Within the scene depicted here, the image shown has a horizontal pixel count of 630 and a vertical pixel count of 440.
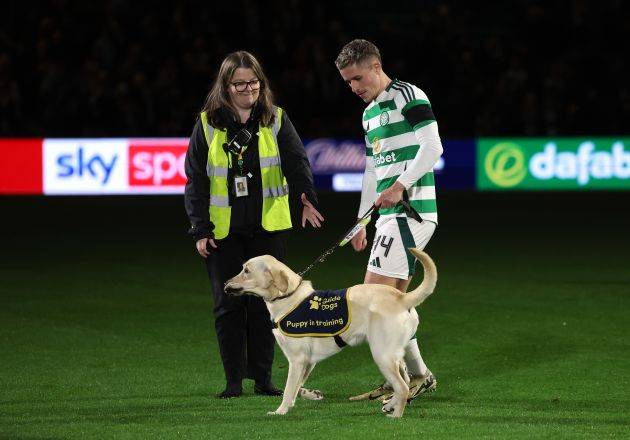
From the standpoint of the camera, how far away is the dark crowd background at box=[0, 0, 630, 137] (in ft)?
68.4

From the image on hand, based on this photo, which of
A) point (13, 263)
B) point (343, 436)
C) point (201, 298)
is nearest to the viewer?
point (343, 436)

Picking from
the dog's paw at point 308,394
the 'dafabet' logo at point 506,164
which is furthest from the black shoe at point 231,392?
the 'dafabet' logo at point 506,164

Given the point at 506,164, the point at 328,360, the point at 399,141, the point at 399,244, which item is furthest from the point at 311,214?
the point at 506,164

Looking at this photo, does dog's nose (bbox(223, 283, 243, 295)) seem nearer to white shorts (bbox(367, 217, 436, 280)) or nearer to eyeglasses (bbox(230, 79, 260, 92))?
white shorts (bbox(367, 217, 436, 280))

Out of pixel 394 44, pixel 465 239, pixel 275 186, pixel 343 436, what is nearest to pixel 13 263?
pixel 465 239

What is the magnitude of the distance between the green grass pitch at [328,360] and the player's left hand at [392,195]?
1.13m

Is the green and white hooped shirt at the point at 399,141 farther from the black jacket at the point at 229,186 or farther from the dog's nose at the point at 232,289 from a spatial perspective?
the dog's nose at the point at 232,289

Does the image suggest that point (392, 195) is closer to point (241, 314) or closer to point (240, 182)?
point (240, 182)

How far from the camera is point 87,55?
71.5 ft

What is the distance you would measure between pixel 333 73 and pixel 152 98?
3573mm

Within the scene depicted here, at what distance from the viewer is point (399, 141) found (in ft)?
21.9

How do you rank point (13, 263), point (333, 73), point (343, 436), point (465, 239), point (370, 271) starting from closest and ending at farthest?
point (343, 436) → point (370, 271) → point (13, 263) → point (465, 239) → point (333, 73)

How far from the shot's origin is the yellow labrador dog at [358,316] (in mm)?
6098

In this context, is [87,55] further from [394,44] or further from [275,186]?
[275,186]
